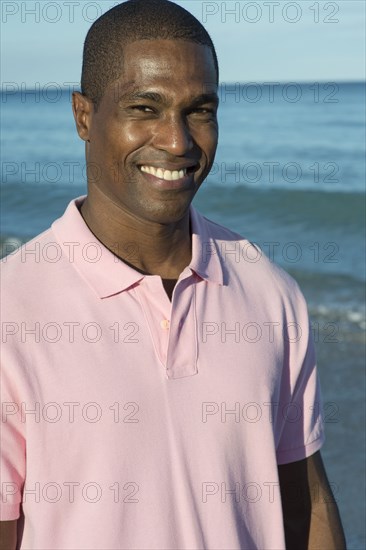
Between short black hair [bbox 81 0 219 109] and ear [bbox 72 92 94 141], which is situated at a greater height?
short black hair [bbox 81 0 219 109]

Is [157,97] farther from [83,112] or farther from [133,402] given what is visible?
[133,402]

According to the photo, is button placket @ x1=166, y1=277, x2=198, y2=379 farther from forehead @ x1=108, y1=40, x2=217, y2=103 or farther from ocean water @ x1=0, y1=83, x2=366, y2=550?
ocean water @ x1=0, y1=83, x2=366, y2=550

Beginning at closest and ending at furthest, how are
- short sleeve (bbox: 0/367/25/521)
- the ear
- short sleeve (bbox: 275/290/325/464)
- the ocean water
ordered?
short sleeve (bbox: 0/367/25/521) → the ear → short sleeve (bbox: 275/290/325/464) → the ocean water

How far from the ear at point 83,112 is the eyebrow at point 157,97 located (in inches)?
4.5

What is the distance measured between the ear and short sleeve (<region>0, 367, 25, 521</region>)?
0.53m

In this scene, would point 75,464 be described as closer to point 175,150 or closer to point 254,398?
point 254,398

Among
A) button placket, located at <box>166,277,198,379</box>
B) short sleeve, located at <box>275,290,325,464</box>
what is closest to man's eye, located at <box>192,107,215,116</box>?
button placket, located at <box>166,277,198,379</box>

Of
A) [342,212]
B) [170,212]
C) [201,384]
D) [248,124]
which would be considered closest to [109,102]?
[170,212]

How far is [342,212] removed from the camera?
13773 millimetres

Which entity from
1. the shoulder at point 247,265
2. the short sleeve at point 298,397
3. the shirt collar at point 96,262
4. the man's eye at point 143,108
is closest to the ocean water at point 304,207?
the short sleeve at point 298,397

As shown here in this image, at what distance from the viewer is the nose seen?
6.61ft

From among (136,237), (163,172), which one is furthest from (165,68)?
(136,237)

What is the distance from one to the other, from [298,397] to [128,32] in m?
0.82

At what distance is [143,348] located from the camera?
6.55 feet
